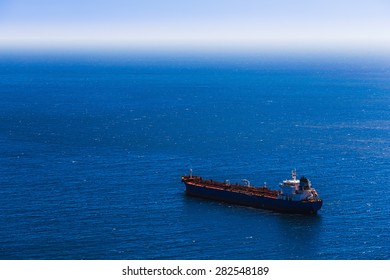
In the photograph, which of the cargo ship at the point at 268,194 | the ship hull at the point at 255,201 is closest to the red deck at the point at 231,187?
the cargo ship at the point at 268,194

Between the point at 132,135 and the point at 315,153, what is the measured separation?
5238cm

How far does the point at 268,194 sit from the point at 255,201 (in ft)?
10.2

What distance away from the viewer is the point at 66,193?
127m

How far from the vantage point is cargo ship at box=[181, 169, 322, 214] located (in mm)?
118125

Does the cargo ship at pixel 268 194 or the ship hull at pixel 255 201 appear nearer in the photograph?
the ship hull at pixel 255 201

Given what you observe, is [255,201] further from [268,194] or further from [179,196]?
[179,196]

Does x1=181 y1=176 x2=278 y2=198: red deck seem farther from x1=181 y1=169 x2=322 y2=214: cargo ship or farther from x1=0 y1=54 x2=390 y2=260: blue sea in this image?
x1=0 y1=54 x2=390 y2=260: blue sea

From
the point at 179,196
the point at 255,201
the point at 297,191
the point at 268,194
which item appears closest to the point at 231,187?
the point at 255,201

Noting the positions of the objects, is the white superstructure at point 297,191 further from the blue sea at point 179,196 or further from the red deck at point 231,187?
the blue sea at point 179,196

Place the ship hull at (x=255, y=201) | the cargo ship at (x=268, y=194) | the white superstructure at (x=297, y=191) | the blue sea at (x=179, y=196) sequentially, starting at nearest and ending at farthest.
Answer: the blue sea at (x=179, y=196) → the ship hull at (x=255, y=201) → the cargo ship at (x=268, y=194) → the white superstructure at (x=297, y=191)

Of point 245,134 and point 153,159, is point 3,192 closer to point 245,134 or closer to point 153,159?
point 153,159

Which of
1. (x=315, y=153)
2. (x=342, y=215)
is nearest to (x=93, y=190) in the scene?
(x=342, y=215)

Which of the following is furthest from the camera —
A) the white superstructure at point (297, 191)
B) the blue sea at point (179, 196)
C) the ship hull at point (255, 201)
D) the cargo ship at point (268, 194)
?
the white superstructure at point (297, 191)

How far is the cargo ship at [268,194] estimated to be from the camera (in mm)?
118125
